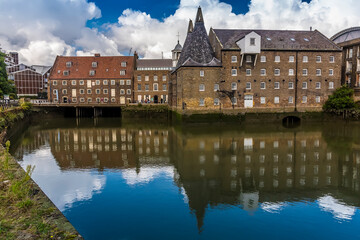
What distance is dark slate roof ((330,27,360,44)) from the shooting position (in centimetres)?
4591

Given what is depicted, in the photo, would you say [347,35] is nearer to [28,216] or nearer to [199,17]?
[199,17]

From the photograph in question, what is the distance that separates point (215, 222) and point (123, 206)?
3.24 metres

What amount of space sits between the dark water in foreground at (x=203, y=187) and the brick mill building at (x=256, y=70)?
14.3 m

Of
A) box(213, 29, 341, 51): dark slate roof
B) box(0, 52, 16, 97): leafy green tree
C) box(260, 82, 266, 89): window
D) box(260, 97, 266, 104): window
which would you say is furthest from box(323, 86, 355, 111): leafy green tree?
box(0, 52, 16, 97): leafy green tree

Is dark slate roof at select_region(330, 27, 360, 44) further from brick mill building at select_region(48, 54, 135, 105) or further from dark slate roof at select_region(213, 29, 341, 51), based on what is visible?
brick mill building at select_region(48, 54, 135, 105)

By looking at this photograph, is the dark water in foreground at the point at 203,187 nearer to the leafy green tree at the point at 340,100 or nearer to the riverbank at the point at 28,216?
the riverbank at the point at 28,216

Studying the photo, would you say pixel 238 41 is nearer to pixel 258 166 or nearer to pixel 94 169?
pixel 258 166

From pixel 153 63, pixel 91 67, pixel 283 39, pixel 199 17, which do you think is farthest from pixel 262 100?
pixel 91 67

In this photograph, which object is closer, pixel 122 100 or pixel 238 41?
pixel 238 41

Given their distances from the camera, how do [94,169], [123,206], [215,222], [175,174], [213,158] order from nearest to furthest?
1. [215,222]
2. [123,206]
3. [175,174]
4. [94,169]
5. [213,158]

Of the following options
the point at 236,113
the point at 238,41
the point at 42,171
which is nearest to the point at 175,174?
the point at 42,171

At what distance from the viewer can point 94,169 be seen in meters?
15.0

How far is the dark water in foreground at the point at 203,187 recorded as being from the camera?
27.8 ft

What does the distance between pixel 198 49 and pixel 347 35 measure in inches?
1077
